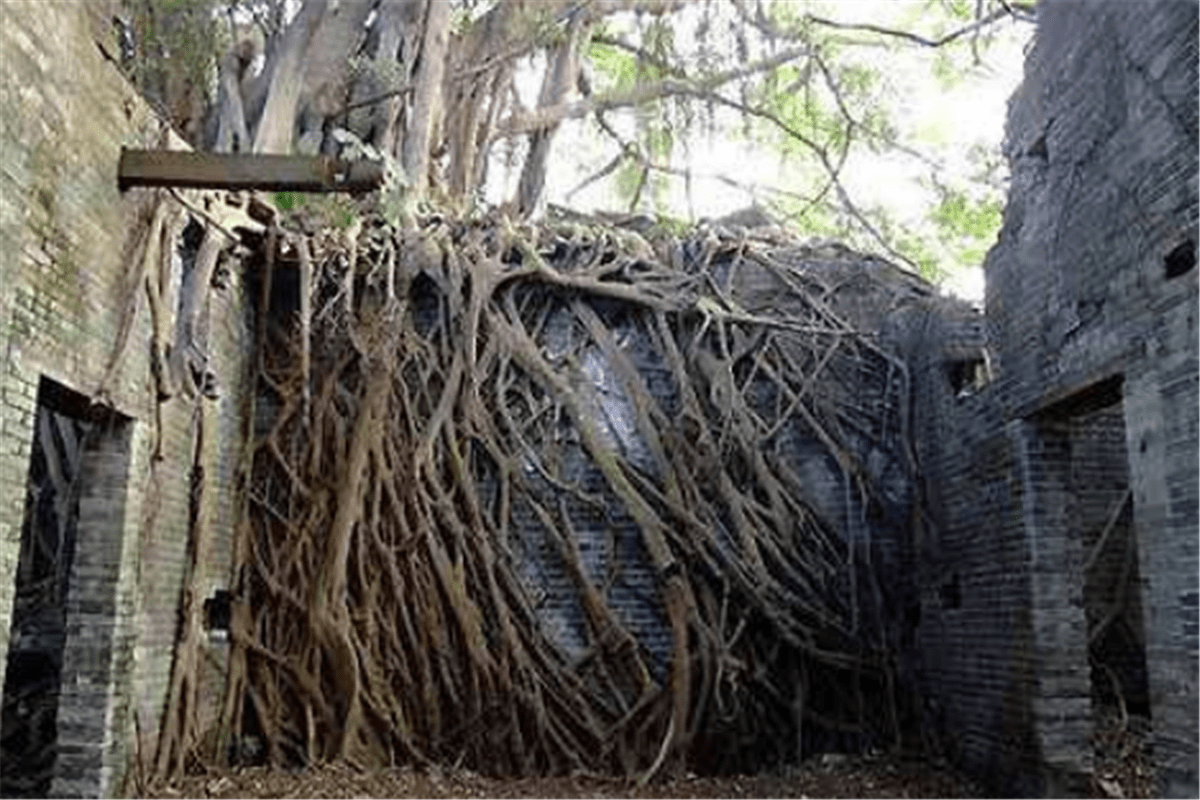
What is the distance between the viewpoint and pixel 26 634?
20.7ft

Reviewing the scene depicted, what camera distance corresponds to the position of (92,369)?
506cm

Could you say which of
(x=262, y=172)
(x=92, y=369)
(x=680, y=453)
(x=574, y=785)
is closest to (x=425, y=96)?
(x=680, y=453)

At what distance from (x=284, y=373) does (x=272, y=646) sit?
1811 mm

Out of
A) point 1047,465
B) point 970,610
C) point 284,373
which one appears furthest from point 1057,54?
point 284,373

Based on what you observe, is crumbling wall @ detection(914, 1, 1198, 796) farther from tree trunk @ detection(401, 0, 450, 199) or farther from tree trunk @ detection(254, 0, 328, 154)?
tree trunk @ detection(254, 0, 328, 154)

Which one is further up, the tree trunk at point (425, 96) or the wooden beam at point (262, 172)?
the tree trunk at point (425, 96)

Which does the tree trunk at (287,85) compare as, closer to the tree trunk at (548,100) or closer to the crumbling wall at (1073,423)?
the tree trunk at (548,100)

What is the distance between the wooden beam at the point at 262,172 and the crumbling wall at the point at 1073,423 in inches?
132

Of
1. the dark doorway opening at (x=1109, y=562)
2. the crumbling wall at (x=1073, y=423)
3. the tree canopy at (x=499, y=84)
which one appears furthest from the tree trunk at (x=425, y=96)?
the dark doorway opening at (x=1109, y=562)

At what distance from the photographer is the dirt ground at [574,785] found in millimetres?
6031

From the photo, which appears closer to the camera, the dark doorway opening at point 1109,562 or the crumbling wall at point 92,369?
the crumbling wall at point 92,369

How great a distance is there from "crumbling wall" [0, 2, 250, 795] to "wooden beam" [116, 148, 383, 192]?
276 millimetres

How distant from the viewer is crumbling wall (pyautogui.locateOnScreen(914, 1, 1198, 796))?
4.44 metres

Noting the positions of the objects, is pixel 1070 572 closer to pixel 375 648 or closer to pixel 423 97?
pixel 375 648
